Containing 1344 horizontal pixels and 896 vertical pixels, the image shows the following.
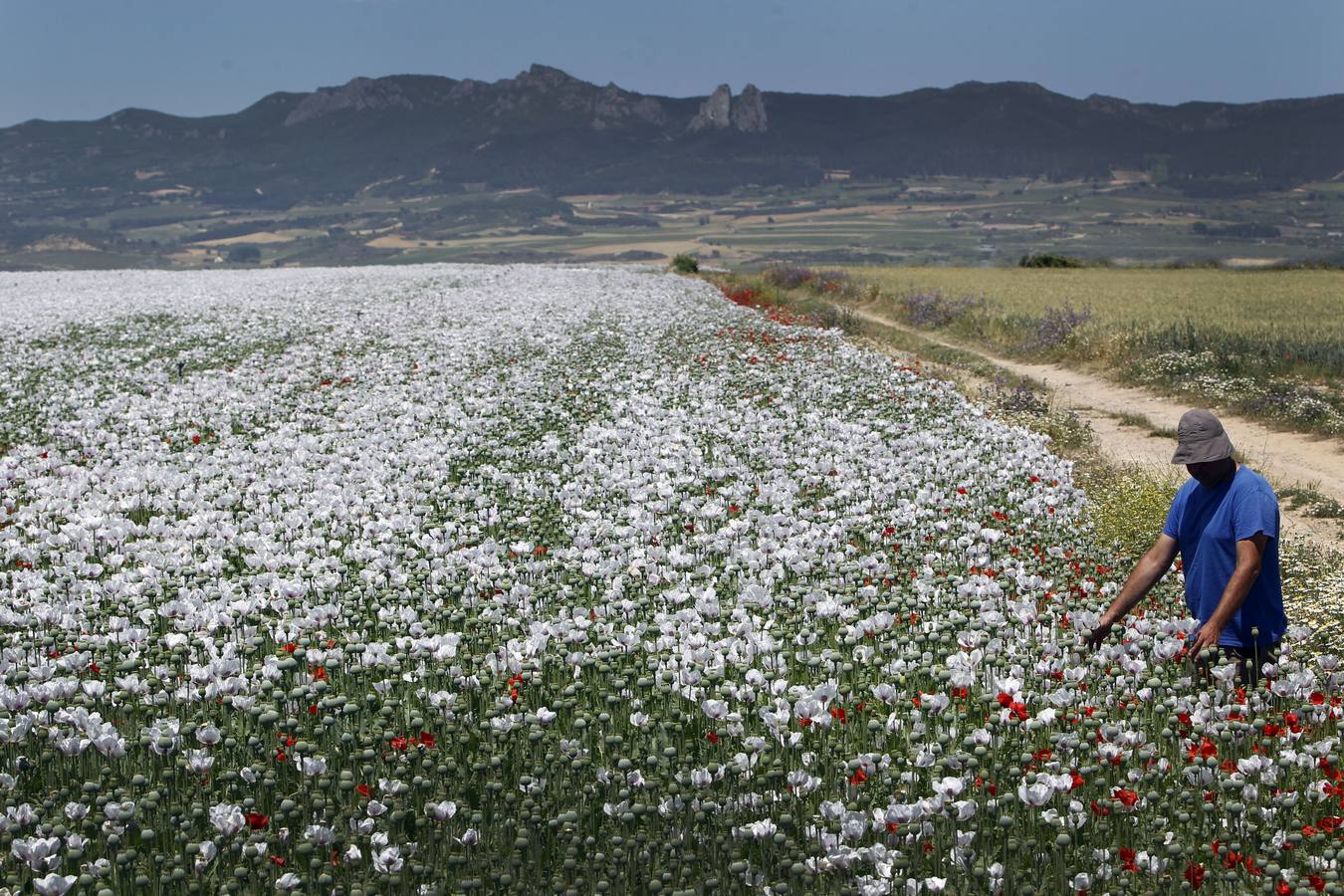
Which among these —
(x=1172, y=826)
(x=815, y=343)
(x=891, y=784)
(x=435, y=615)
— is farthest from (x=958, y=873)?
(x=815, y=343)

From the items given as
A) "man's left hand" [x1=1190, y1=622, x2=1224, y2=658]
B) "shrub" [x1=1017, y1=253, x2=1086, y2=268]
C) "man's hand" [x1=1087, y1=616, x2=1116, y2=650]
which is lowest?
"shrub" [x1=1017, y1=253, x2=1086, y2=268]

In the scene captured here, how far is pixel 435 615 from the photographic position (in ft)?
26.4

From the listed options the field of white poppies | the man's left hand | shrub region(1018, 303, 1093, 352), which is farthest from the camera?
shrub region(1018, 303, 1093, 352)

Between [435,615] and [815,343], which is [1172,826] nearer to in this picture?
[435,615]

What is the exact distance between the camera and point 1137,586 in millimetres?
7203

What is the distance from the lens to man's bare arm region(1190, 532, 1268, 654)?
6602mm

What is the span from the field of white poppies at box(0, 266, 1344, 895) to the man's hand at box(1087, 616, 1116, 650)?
0.43ft

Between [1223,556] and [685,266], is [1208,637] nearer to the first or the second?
[1223,556]

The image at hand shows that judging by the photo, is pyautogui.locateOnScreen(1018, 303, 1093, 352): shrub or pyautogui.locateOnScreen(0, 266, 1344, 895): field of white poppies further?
pyautogui.locateOnScreen(1018, 303, 1093, 352): shrub

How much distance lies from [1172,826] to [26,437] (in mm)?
15125

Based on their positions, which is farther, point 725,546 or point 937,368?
point 937,368

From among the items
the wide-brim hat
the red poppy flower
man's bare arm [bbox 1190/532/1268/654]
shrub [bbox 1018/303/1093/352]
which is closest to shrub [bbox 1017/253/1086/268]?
shrub [bbox 1018/303/1093/352]

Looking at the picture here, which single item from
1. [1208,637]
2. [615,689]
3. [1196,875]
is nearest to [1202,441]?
[1208,637]

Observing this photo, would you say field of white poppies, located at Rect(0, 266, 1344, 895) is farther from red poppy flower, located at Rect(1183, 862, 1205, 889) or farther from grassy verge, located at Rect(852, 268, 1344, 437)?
grassy verge, located at Rect(852, 268, 1344, 437)
